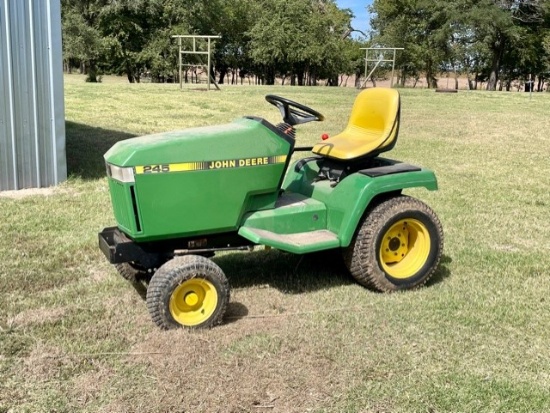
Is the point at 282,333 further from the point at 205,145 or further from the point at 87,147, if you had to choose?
the point at 87,147

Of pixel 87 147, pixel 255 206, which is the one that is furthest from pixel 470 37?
pixel 255 206

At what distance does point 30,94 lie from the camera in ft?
23.8

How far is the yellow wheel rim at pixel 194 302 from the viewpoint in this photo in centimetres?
378

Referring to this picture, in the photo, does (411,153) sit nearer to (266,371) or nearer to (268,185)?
(268,185)

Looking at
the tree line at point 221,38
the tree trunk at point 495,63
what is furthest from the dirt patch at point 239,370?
the tree trunk at point 495,63

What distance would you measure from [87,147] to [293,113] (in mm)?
6618

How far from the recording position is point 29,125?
7.32m

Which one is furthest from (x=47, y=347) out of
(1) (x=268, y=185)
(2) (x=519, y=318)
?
(2) (x=519, y=318)

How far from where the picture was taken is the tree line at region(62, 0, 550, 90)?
141ft

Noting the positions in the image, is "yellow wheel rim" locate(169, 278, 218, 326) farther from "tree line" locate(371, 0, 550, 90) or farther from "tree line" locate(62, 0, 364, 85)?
"tree line" locate(371, 0, 550, 90)

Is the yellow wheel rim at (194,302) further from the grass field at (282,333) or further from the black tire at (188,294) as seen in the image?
the grass field at (282,333)

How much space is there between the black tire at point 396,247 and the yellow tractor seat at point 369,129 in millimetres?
413

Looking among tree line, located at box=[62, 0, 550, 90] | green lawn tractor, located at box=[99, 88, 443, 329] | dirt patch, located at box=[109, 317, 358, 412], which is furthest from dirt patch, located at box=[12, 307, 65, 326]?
tree line, located at box=[62, 0, 550, 90]

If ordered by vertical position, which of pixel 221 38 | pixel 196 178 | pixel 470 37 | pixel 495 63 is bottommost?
pixel 196 178
